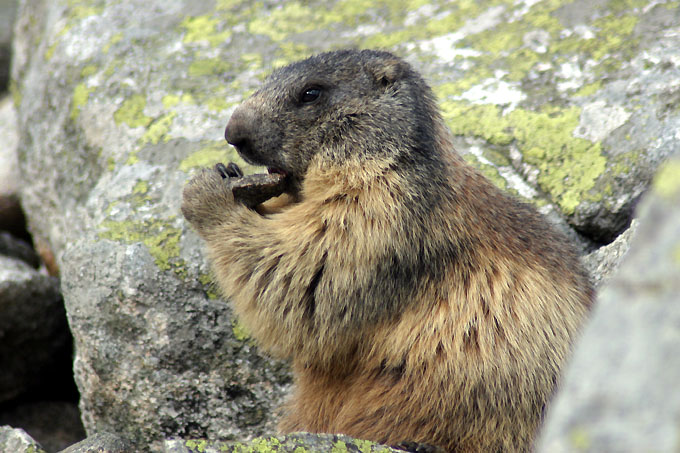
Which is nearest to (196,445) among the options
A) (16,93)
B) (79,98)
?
(79,98)

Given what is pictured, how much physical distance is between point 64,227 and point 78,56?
5.75 ft

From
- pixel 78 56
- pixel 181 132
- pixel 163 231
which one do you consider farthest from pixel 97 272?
pixel 78 56

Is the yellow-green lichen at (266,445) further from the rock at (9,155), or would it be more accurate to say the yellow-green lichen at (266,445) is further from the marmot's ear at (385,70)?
the rock at (9,155)

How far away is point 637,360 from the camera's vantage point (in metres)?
1.23

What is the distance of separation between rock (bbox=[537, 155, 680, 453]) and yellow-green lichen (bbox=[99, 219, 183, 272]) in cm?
391

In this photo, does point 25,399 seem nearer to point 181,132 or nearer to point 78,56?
point 181,132

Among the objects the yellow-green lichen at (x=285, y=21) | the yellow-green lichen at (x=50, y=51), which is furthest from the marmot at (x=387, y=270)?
the yellow-green lichen at (x=50, y=51)

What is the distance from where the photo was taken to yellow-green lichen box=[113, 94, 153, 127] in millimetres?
5949

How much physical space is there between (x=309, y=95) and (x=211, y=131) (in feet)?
5.98

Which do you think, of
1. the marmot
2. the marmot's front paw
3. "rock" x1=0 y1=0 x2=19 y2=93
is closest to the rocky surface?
the marmot's front paw

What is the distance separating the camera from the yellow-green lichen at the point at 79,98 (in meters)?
6.26

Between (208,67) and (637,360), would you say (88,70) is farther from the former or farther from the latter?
(637,360)

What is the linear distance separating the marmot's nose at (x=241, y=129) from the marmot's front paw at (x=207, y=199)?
32 centimetres

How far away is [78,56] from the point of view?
6.62 metres
